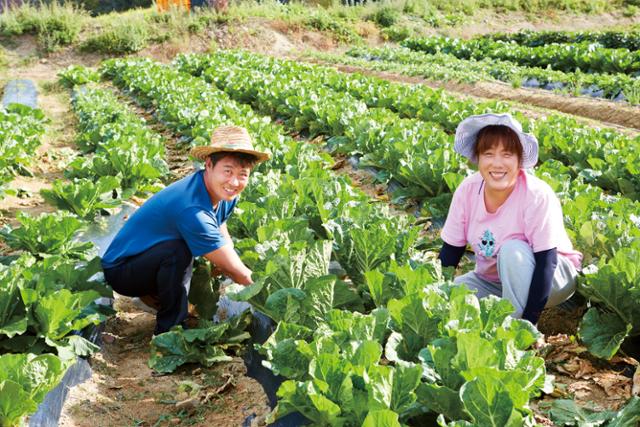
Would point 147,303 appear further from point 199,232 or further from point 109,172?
point 109,172

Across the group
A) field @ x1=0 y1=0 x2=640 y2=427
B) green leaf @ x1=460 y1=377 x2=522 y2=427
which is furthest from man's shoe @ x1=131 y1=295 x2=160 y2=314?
green leaf @ x1=460 y1=377 x2=522 y2=427

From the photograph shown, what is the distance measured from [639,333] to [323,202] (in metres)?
2.09

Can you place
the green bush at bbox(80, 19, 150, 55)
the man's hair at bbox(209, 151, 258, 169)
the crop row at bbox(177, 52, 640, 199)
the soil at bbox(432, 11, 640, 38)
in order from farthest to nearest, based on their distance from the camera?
the soil at bbox(432, 11, 640, 38), the green bush at bbox(80, 19, 150, 55), the crop row at bbox(177, 52, 640, 199), the man's hair at bbox(209, 151, 258, 169)

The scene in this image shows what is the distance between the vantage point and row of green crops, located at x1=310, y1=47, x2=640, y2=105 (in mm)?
11953

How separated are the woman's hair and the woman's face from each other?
15mm

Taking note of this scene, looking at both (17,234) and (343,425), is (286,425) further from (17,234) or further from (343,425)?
(17,234)

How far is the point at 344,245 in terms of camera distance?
371 centimetres

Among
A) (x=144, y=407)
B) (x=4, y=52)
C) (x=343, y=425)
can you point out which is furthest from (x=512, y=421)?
(x=4, y=52)

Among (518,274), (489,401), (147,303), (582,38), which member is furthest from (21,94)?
(582,38)

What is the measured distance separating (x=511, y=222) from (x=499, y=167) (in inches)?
12.4

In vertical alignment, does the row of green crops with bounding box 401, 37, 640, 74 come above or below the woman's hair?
below

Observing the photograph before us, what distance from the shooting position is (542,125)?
7.43 m

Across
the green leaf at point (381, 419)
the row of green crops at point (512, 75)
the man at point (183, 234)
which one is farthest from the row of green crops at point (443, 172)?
the row of green crops at point (512, 75)

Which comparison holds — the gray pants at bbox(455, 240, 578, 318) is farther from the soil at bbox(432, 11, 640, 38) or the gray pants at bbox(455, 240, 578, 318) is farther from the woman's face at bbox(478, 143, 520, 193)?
the soil at bbox(432, 11, 640, 38)
